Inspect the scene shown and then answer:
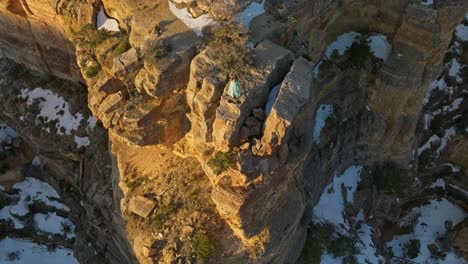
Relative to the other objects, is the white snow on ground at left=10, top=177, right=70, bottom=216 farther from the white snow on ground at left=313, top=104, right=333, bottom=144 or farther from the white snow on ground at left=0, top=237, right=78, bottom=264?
the white snow on ground at left=313, top=104, right=333, bottom=144

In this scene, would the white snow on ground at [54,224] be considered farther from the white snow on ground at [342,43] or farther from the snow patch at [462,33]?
the snow patch at [462,33]

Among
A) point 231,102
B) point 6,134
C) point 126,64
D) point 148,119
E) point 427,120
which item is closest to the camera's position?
point 231,102

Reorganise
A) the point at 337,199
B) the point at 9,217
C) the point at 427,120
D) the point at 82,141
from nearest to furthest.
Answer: the point at 82,141 < the point at 337,199 < the point at 9,217 < the point at 427,120

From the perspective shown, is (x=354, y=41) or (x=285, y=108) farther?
(x=354, y=41)

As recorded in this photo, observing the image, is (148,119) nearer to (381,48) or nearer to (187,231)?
(187,231)

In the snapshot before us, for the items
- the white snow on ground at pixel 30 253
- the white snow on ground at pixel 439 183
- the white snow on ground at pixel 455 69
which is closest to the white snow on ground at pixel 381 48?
the white snow on ground at pixel 455 69

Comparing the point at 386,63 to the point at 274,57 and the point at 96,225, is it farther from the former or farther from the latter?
the point at 96,225

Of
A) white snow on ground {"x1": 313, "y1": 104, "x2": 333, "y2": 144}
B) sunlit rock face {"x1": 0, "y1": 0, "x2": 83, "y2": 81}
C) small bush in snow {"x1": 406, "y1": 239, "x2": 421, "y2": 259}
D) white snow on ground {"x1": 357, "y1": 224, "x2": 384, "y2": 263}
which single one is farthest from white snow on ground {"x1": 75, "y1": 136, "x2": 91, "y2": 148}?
small bush in snow {"x1": 406, "y1": 239, "x2": 421, "y2": 259}

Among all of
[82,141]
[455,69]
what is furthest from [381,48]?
[82,141]
